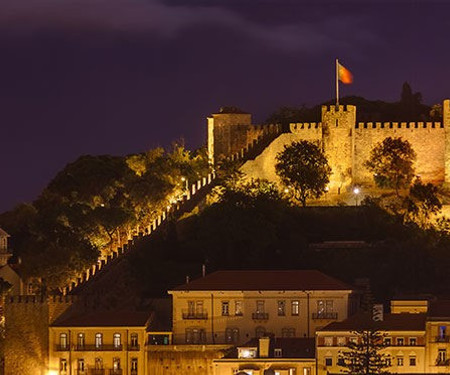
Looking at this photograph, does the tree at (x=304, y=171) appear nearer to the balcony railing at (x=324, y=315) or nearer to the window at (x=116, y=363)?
the balcony railing at (x=324, y=315)

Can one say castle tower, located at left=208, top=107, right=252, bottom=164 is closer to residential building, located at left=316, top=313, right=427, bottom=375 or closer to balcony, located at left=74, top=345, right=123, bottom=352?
balcony, located at left=74, top=345, right=123, bottom=352

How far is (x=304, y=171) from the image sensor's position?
89.8m

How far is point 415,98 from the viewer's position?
10688cm

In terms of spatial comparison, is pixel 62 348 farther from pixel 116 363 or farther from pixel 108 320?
pixel 116 363

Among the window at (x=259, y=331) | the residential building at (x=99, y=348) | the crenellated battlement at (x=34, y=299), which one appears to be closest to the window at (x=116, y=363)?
the residential building at (x=99, y=348)

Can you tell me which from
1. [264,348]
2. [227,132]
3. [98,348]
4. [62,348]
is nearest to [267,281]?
[264,348]

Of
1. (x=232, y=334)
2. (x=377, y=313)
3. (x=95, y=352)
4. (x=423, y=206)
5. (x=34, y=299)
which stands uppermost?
(x=423, y=206)

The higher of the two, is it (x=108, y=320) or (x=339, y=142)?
(x=339, y=142)

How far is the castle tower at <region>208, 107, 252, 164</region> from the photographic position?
97.4 m

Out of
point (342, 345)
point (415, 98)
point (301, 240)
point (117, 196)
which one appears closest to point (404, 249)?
point (301, 240)

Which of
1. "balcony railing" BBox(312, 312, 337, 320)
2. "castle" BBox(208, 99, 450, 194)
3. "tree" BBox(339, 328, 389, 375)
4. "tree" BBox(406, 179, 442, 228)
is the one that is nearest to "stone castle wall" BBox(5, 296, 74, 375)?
"balcony railing" BBox(312, 312, 337, 320)

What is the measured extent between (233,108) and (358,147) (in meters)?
8.97

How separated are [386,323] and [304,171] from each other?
19.0m

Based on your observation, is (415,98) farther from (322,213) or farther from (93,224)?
(93,224)
